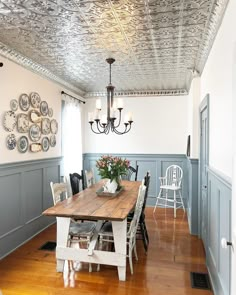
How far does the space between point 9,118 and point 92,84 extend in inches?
91.3

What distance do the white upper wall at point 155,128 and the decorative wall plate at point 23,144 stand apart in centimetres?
259

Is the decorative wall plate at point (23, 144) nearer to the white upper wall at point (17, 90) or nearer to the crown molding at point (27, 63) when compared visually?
the white upper wall at point (17, 90)

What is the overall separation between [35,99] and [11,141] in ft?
2.81

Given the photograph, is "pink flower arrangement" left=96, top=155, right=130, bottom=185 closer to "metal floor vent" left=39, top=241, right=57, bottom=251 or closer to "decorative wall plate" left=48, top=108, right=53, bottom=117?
"metal floor vent" left=39, top=241, right=57, bottom=251

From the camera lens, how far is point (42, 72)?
4070mm

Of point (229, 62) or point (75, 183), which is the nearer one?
point (229, 62)

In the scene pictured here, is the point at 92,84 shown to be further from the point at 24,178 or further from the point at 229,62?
the point at 229,62

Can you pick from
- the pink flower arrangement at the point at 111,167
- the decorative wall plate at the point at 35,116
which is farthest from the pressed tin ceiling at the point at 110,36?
the pink flower arrangement at the point at 111,167

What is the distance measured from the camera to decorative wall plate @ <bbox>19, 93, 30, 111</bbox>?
3.53 metres

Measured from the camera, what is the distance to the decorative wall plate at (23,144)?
139 inches

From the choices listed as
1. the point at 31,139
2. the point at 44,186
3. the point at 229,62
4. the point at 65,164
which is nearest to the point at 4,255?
the point at 44,186

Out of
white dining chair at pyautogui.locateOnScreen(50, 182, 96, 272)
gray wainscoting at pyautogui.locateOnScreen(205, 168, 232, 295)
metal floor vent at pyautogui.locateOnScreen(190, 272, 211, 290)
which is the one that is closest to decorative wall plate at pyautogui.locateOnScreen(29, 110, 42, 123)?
white dining chair at pyautogui.locateOnScreen(50, 182, 96, 272)

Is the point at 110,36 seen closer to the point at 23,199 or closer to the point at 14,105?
the point at 14,105

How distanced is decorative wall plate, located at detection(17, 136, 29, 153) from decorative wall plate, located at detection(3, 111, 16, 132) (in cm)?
24
